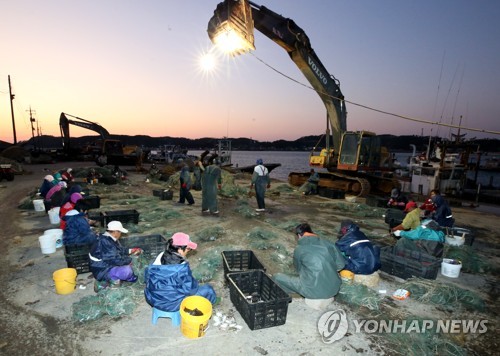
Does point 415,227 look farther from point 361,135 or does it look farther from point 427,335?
point 361,135

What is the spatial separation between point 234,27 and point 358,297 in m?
9.27

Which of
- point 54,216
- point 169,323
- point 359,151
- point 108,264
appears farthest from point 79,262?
point 359,151

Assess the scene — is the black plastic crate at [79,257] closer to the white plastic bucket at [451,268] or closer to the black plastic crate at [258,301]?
the black plastic crate at [258,301]

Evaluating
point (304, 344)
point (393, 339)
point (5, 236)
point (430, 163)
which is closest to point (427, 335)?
point (393, 339)

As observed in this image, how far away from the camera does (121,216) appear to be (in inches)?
322

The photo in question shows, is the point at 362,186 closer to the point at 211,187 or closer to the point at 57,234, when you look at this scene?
the point at 211,187

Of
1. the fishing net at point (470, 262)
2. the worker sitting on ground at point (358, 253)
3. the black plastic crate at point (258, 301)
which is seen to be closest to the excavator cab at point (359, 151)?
the fishing net at point (470, 262)

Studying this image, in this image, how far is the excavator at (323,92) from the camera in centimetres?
978

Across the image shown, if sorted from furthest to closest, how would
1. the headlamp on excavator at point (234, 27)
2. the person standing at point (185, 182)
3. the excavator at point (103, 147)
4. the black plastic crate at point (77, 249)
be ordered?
the excavator at point (103, 147), the person standing at point (185, 182), the headlamp on excavator at point (234, 27), the black plastic crate at point (77, 249)

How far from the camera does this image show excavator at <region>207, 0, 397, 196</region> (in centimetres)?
978

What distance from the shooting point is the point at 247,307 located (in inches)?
149

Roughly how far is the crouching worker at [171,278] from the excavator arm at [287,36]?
6.77m

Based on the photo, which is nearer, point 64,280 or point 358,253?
point 64,280

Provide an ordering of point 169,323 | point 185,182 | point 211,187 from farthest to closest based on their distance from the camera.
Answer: point 185,182, point 211,187, point 169,323
